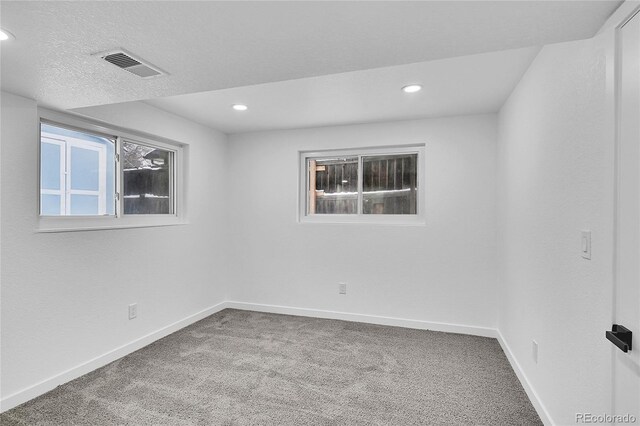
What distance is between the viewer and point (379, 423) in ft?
6.43

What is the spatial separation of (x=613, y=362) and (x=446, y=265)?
89.8 inches

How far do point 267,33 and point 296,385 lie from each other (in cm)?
226

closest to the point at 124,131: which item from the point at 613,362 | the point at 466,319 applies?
the point at 613,362

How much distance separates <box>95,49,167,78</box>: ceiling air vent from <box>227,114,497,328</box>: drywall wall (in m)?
2.36

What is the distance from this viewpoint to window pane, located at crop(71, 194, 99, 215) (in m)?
2.59

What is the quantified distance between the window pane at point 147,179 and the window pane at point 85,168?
25 cm

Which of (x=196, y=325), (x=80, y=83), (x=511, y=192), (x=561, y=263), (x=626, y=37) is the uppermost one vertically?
(x=80, y=83)

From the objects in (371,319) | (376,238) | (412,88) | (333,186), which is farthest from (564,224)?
(333,186)

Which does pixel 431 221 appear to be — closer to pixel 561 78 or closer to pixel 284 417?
pixel 561 78

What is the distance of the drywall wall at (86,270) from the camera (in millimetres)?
2129

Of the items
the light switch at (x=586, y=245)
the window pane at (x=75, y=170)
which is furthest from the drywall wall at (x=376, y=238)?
the light switch at (x=586, y=245)

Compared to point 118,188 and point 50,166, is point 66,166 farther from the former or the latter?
point 118,188

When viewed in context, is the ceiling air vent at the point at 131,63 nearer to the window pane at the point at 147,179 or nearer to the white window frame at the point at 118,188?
the white window frame at the point at 118,188

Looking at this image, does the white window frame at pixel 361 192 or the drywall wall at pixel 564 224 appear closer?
the drywall wall at pixel 564 224
